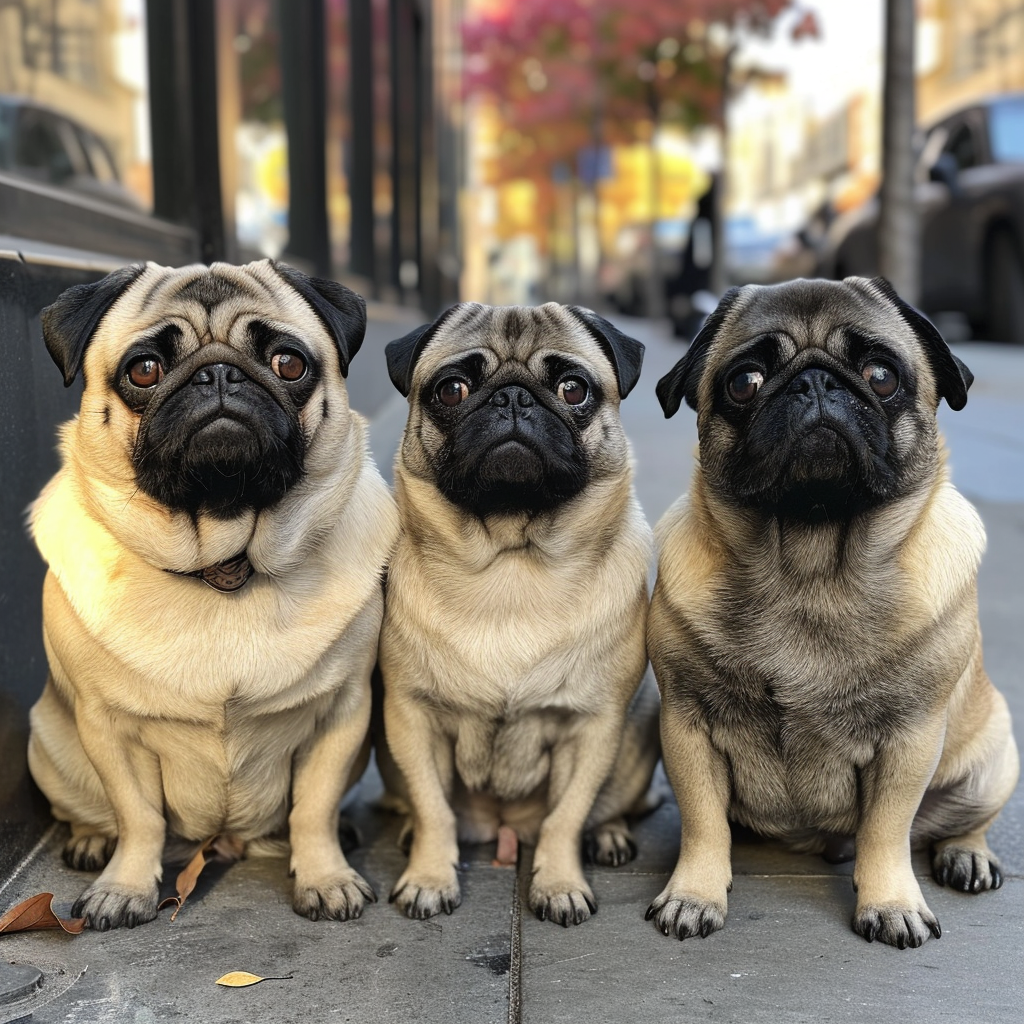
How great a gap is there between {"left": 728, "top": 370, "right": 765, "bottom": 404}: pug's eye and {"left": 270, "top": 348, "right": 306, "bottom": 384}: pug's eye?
97 cm

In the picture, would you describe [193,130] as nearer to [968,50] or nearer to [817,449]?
[817,449]

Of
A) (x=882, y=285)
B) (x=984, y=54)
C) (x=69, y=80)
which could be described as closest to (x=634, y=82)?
(x=984, y=54)

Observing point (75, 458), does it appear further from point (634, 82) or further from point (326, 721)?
point (634, 82)

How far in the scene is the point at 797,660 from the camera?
2.80 metres

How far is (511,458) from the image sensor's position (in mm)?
2887

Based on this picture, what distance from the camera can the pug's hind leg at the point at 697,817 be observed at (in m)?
2.86

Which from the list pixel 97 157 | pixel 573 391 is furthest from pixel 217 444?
pixel 97 157

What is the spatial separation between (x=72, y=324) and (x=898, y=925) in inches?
88.2

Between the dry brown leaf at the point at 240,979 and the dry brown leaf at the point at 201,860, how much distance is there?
1.08 feet

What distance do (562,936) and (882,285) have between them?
1.67 m

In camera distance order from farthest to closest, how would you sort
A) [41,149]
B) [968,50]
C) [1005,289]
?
[968,50] < [1005,289] < [41,149]

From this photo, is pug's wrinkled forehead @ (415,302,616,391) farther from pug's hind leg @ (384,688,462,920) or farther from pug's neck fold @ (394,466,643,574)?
pug's hind leg @ (384,688,462,920)

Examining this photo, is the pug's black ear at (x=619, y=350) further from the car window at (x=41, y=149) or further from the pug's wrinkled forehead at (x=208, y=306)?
the car window at (x=41, y=149)

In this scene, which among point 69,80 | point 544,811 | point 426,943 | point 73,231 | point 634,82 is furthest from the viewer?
point 634,82
